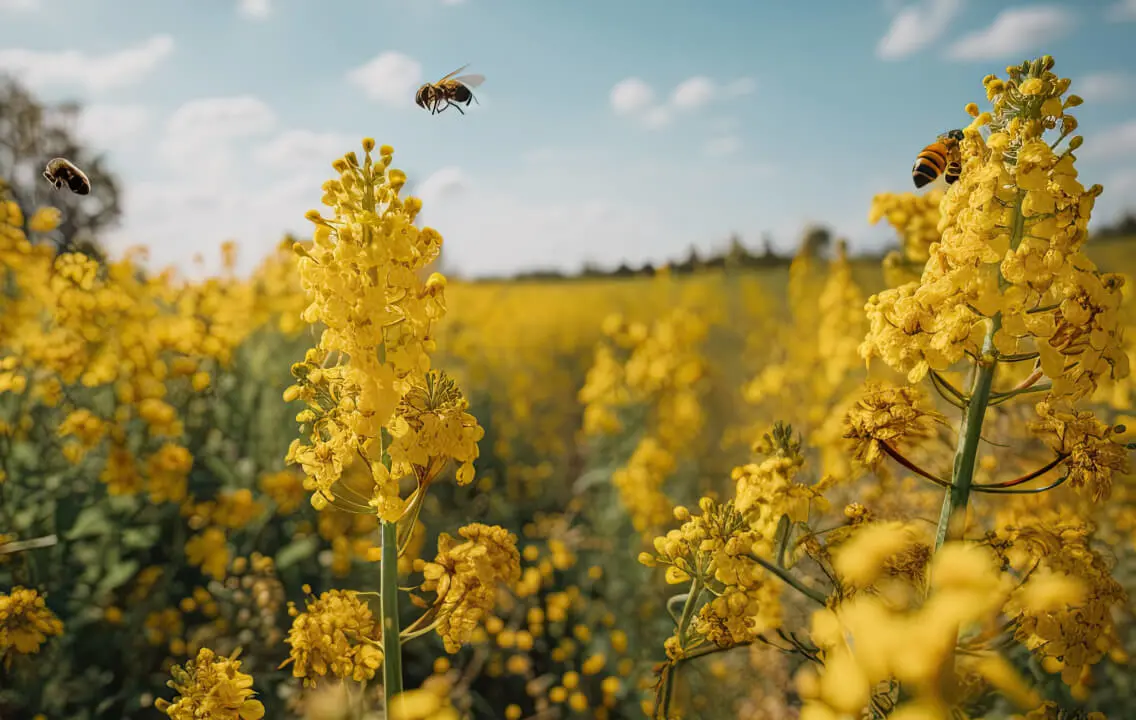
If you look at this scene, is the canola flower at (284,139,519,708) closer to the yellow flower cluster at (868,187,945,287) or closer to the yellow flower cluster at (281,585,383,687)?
the yellow flower cluster at (281,585,383,687)

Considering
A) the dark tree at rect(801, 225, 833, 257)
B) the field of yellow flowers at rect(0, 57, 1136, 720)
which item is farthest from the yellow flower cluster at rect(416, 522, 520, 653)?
the dark tree at rect(801, 225, 833, 257)

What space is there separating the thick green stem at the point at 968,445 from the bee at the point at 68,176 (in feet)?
11.1

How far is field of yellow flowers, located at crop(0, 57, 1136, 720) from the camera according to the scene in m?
1.29

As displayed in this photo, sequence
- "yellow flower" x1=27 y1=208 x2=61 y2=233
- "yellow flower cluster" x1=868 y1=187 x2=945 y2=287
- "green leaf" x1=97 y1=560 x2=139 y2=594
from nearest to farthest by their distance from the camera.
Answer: "yellow flower cluster" x1=868 y1=187 x2=945 y2=287 < "green leaf" x1=97 y1=560 x2=139 y2=594 < "yellow flower" x1=27 y1=208 x2=61 y2=233

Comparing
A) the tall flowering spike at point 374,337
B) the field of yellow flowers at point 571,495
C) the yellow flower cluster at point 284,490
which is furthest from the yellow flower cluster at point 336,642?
the yellow flower cluster at point 284,490

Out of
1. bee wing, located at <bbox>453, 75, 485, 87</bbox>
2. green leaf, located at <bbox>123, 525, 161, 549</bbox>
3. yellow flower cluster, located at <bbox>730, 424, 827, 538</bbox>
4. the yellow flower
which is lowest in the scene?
green leaf, located at <bbox>123, 525, 161, 549</bbox>

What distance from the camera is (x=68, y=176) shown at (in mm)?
2955

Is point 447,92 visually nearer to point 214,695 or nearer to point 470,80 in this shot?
point 470,80

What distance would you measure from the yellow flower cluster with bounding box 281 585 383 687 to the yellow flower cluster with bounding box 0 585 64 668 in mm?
1081

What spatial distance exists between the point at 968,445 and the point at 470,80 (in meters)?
2.03

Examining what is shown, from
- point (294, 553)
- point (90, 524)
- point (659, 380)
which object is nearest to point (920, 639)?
point (294, 553)

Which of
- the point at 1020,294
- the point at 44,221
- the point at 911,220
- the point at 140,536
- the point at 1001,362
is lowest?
the point at 140,536

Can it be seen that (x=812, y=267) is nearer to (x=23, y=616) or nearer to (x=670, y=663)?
(x=670, y=663)

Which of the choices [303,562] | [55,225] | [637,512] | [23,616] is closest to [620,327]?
[637,512]
